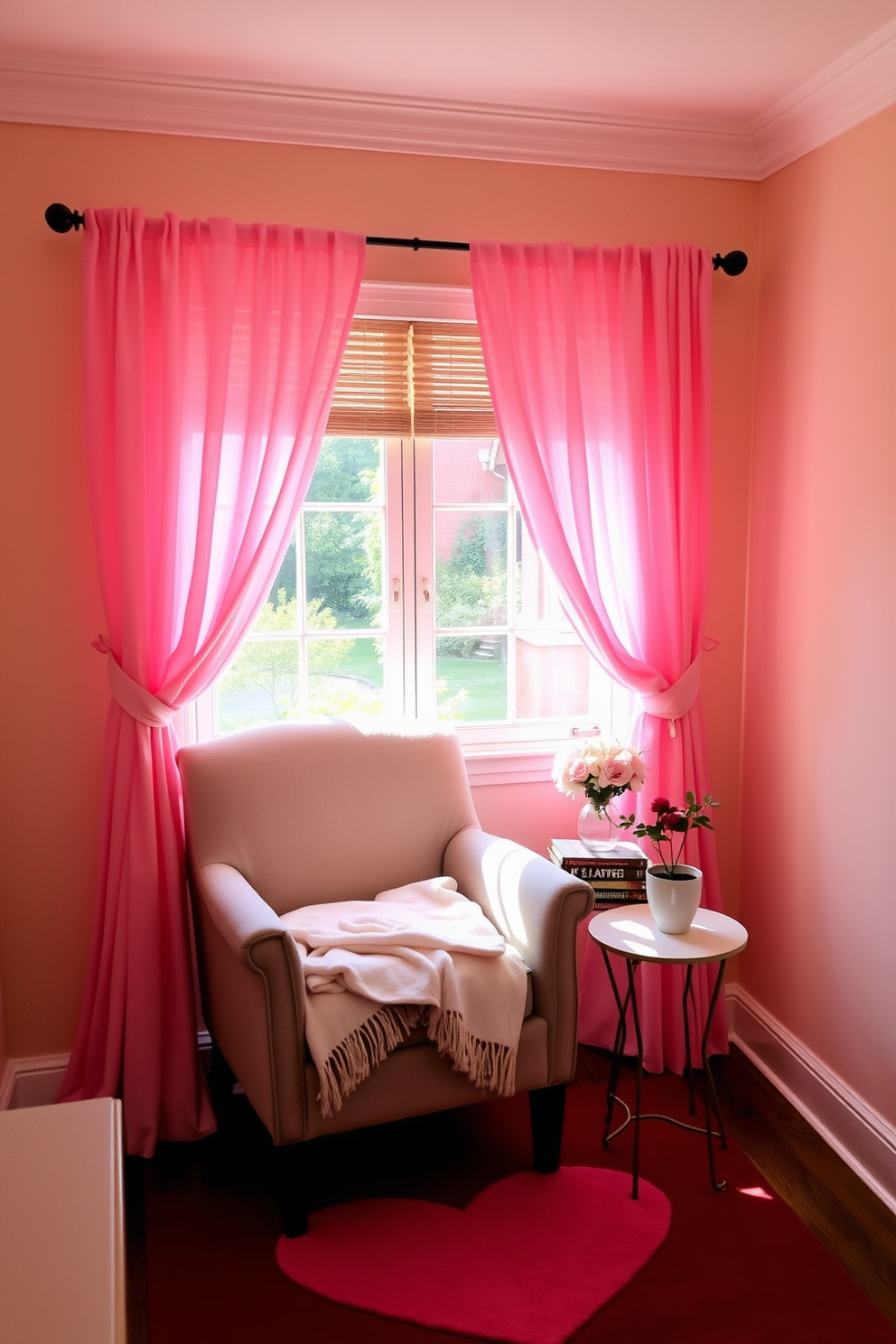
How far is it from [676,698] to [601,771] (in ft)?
1.50

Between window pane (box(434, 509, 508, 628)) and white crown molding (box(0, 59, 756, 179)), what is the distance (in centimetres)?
103

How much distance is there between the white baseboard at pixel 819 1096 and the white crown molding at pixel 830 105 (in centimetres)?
248

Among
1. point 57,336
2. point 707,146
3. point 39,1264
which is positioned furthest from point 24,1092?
point 707,146

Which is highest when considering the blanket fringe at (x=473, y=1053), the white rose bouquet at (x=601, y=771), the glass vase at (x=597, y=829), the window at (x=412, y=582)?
the window at (x=412, y=582)

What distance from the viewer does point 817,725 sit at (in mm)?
2895

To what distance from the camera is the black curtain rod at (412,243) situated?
2.59 metres

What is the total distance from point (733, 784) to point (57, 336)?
7.82 ft

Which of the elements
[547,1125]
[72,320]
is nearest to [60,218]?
[72,320]

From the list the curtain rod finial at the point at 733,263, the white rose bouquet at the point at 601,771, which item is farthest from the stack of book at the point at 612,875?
the curtain rod finial at the point at 733,263

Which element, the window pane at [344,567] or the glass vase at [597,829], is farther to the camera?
the window pane at [344,567]

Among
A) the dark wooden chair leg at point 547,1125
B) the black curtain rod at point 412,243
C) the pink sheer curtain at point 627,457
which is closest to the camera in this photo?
the dark wooden chair leg at point 547,1125

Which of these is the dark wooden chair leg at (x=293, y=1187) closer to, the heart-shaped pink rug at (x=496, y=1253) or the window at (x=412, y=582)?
the heart-shaped pink rug at (x=496, y=1253)

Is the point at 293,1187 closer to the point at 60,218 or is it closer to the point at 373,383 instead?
the point at 373,383

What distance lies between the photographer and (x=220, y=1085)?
2.89m
